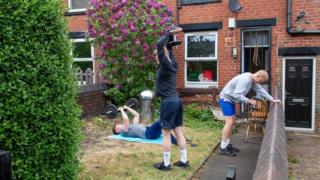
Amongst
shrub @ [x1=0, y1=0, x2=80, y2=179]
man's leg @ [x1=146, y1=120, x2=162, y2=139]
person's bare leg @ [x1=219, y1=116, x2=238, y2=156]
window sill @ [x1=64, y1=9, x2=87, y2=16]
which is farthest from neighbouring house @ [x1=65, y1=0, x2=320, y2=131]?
shrub @ [x1=0, y1=0, x2=80, y2=179]

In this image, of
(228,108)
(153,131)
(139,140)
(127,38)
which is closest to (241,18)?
(127,38)

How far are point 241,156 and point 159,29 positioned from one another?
479 cm

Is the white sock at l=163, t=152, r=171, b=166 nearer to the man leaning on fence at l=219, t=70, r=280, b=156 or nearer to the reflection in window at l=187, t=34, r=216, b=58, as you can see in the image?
the man leaning on fence at l=219, t=70, r=280, b=156

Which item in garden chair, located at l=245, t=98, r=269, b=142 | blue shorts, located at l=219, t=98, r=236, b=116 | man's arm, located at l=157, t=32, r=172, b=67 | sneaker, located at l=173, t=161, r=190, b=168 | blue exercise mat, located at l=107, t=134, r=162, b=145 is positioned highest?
man's arm, located at l=157, t=32, r=172, b=67

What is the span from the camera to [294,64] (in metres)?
9.70

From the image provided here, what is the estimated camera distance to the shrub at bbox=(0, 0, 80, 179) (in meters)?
2.85

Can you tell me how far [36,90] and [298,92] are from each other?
837 cm

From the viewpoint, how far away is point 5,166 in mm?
2463

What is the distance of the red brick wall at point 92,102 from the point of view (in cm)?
960

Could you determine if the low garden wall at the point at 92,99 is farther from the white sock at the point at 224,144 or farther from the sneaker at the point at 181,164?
the sneaker at the point at 181,164

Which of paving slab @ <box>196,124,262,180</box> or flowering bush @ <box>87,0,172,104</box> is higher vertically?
flowering bush @ <box>87,0,172,104</box>

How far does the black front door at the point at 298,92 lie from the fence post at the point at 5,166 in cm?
872

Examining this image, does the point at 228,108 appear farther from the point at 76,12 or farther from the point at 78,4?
the point at 78,4

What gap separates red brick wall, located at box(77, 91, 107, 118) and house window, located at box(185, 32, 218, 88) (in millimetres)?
2766
